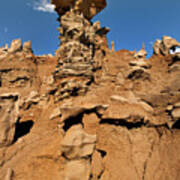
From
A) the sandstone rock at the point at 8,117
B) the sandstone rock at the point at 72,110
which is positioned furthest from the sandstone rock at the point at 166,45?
the sandstone rock at the point at 8,117

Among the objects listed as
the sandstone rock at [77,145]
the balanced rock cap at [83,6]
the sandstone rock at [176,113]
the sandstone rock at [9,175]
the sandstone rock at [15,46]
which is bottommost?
the sandstone rock at [9,175]

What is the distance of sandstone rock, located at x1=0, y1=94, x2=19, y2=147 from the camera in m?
7.15

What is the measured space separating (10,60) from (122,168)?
57.6 ft

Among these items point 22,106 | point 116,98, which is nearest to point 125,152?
point 116,98

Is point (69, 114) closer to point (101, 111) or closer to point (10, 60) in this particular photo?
point (101, 111)

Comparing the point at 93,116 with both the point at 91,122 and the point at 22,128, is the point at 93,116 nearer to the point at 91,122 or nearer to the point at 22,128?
the point at 91,122

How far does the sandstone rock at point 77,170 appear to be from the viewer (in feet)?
14.8

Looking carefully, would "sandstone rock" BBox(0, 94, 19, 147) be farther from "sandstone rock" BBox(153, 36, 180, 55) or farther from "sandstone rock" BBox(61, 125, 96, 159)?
"sandstone rock" BBox(153, 36, 180, 55)

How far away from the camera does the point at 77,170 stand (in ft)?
15.1

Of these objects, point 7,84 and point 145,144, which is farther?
point 7,84

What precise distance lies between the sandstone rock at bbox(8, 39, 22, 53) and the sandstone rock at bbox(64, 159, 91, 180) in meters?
17.7

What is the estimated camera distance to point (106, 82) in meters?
11.7

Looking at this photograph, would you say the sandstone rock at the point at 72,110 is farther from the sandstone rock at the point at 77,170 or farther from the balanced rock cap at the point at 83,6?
the balanced rock cap at the point at 83,6

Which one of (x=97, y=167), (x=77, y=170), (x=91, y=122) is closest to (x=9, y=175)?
(x=77, y=170)
